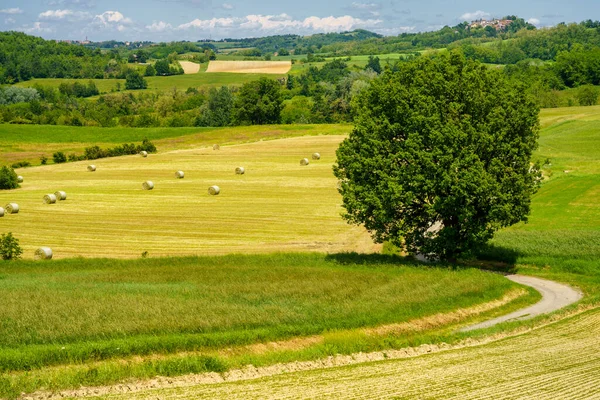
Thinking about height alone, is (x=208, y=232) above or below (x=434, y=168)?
below

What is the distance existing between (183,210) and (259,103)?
288 ft

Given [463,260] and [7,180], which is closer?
[463,260]

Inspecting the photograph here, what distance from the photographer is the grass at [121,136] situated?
10456cm

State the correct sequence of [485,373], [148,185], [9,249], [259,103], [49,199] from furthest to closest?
[259,103], [148,185], [49,199], [9,249], [485,373]

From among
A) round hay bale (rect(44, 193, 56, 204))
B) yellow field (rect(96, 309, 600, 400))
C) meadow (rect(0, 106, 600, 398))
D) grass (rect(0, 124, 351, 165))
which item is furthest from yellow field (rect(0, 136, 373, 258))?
grass (rect(0, 124, 351, 165))

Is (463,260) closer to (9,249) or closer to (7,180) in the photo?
(9,249)

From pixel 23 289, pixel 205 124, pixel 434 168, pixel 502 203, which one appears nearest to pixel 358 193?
pixel 434 168

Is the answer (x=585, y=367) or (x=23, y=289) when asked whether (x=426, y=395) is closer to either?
(x=585, y=367)

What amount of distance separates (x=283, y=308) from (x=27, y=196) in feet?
132

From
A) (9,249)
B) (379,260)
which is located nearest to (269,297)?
(379,260)

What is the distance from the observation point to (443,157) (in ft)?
122

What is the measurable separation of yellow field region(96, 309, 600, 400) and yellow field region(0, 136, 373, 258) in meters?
21.3

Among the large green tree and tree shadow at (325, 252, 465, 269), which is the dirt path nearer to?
the large green tree

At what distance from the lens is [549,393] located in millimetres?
19922
